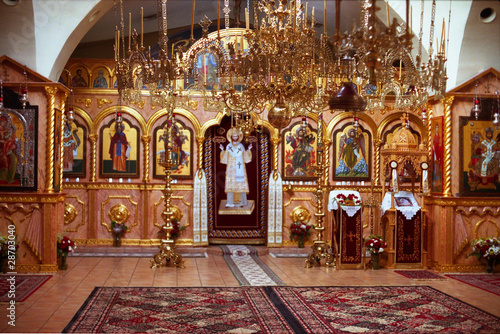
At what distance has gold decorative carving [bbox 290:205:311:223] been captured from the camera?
13164 millimetres

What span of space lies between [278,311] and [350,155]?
6.65 meters

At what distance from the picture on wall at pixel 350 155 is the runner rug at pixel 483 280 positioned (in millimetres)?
3736

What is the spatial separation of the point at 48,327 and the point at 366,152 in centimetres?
855

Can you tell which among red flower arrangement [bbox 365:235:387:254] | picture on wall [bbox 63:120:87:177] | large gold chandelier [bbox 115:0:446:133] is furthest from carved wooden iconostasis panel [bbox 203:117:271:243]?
large gold chandelier [bbox 115:0:446:133]

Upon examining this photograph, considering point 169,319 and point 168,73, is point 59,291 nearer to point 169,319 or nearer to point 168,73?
point 169,319

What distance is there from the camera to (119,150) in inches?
510

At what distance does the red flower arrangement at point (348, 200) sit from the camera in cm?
1046

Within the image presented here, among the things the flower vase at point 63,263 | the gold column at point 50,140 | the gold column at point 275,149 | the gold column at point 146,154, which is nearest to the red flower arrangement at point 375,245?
the gold column at point 275,149

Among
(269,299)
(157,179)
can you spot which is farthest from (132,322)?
(157,179)

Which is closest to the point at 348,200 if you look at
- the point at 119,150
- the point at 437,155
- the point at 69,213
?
the point at 437,155

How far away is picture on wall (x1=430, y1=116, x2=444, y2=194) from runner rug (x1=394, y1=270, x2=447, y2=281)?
1.45 m

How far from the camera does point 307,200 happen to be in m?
13.2

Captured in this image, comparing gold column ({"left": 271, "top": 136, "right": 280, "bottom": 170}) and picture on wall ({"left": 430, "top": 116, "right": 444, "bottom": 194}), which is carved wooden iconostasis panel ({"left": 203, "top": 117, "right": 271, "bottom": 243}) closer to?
gold column ({"left": 271, "top": 136, "right": 280, "bottom": 170})

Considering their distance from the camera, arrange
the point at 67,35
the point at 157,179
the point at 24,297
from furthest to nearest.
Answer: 1. the point at 157,179
2. the point at 67,35
3. the point at 24,297
